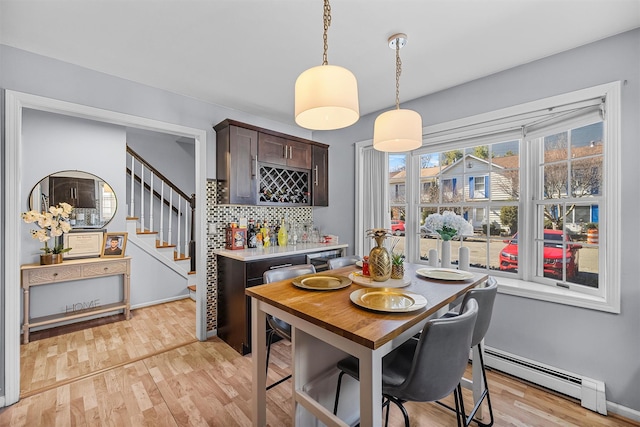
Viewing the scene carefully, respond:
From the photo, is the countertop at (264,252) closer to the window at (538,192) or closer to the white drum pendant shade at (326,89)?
the window at (538,192)

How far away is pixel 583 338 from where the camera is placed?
77.9 inches

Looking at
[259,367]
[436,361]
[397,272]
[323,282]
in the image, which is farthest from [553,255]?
[259,367]

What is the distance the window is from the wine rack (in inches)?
57.8

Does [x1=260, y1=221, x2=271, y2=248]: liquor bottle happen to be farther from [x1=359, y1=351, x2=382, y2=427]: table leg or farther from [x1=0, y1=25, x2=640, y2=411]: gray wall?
[x1=359, y1=351, x2=382, y2=427]: table leg

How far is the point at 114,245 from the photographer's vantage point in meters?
3.46

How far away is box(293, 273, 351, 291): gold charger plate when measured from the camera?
5.22 feet

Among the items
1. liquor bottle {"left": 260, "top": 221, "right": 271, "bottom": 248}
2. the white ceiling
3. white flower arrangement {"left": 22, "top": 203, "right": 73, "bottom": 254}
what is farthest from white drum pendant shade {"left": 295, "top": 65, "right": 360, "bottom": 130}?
white flower arrangement {"left": 22, "top": 203, "right": 73, "bottom": 254}

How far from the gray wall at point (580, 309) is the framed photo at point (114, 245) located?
4.11 metres

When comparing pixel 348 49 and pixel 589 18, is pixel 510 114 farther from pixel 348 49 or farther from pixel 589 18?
pixel 348 49

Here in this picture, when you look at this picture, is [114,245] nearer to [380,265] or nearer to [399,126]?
[380,265]

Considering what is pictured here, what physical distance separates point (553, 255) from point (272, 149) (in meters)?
2.88

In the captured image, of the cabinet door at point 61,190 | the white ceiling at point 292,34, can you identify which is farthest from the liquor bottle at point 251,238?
the cabinet door at point 61,190

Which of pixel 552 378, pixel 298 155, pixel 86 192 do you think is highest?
pixel 298 155

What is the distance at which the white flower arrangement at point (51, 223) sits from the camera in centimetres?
289
